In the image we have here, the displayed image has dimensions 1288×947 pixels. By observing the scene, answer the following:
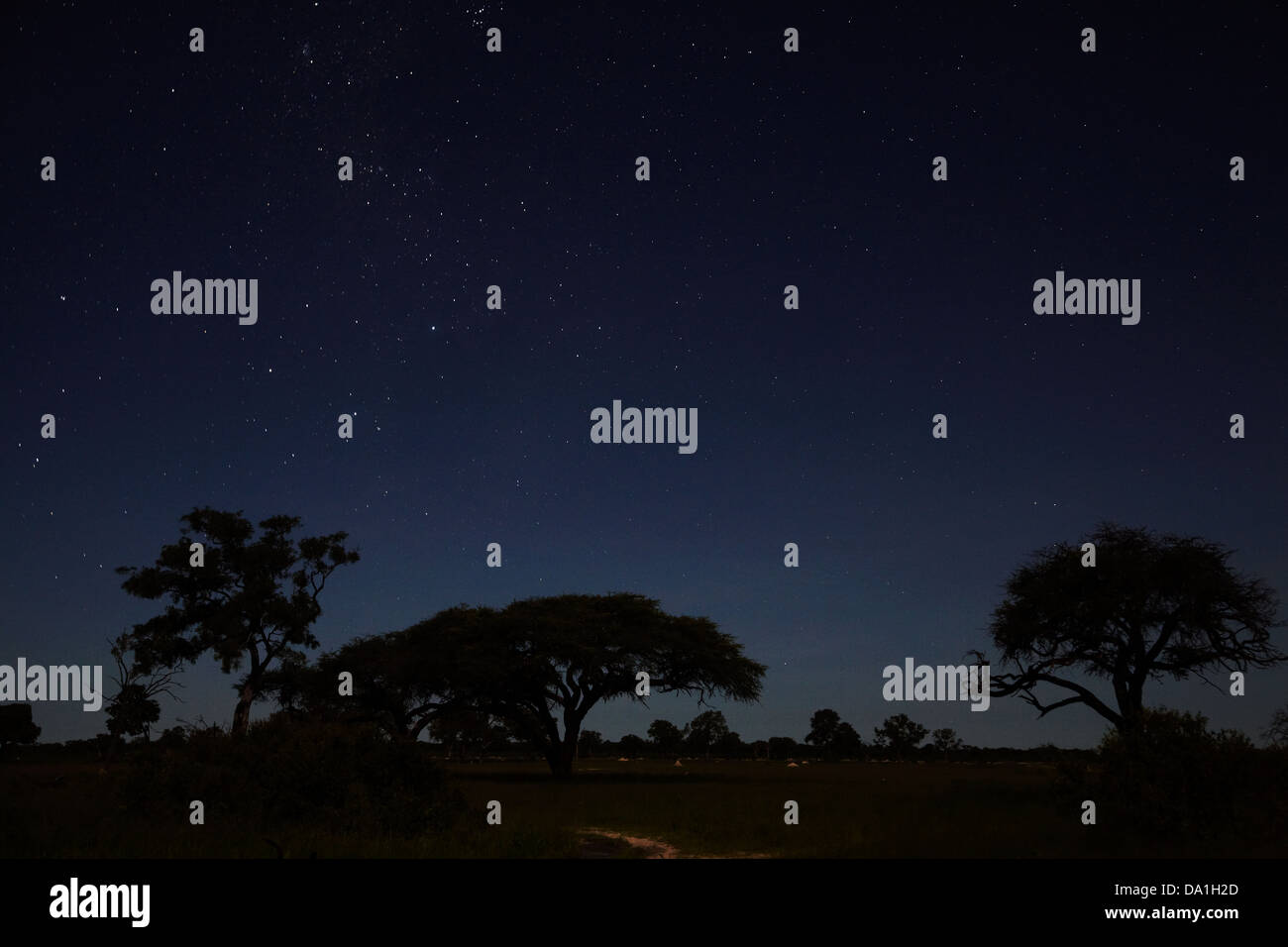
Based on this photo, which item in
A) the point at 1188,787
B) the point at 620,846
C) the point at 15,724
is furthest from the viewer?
the point at 15,724

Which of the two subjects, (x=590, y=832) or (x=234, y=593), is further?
(x=234, y=593)

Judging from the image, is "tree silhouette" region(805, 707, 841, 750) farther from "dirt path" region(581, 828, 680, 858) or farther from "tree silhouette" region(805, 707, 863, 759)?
"dirt path" region(581, 828, 680, 858)

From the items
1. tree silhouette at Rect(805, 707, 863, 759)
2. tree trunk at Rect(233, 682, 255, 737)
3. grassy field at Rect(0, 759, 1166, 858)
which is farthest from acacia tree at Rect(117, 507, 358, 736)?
tree silhouette at Rect(805, 707, 863, 759)

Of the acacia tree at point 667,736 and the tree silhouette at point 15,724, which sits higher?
the tree silhouette at point 15,724

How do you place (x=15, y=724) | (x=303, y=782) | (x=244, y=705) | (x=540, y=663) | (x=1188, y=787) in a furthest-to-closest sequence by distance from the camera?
(x=15, y=724) < (x=244, y=705) < (x=540, y=663) < (x=303, y=782) < (x=1188, y=787)

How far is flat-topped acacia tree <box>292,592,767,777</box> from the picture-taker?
45.8 metres

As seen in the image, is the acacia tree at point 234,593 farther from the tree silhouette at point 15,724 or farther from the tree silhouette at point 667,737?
the tree silhouette at point 667,737

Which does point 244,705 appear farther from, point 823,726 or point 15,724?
point 823,726

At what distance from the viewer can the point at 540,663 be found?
1763 inches

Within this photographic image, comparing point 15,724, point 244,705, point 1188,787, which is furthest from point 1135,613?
point 15,724

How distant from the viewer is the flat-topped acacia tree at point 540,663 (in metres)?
45.8

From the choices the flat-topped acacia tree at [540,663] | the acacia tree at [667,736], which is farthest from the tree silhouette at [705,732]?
the flat-topped acacia tree at [540,663]

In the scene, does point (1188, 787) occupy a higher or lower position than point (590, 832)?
higher
